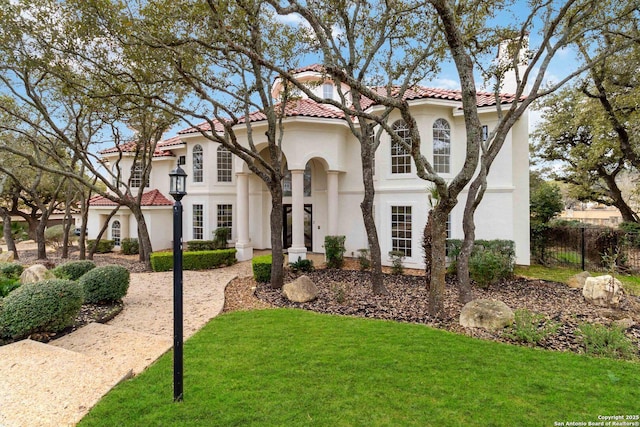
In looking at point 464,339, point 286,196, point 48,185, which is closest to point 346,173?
point 286,196

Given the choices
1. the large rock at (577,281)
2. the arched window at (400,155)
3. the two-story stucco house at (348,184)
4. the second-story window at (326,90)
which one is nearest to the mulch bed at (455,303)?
the large rock at (577,281)

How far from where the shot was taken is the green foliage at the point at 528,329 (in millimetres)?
5949

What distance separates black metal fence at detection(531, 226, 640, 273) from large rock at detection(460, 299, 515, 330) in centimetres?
931

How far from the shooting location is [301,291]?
30.2 ft

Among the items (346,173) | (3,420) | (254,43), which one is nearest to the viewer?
(3,420)

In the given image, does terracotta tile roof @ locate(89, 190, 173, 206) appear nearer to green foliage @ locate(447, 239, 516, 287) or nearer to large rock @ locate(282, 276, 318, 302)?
large rock @ locate(282, 276, 318, 302)

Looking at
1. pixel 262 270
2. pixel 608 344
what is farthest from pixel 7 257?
pixel 608 344

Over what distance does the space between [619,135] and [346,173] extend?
1304 cm

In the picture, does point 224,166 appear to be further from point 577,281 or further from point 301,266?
point 577,281

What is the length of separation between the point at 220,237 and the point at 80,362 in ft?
42.4

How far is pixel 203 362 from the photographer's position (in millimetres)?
5238

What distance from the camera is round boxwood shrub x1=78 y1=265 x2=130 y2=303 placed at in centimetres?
810

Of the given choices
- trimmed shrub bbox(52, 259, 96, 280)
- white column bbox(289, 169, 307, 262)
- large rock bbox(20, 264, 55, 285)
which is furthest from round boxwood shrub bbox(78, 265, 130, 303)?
white column bbox(289, 169, 307, 262)

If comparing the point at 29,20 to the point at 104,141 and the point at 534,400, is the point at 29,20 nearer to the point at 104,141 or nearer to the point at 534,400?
the point at 104,141
